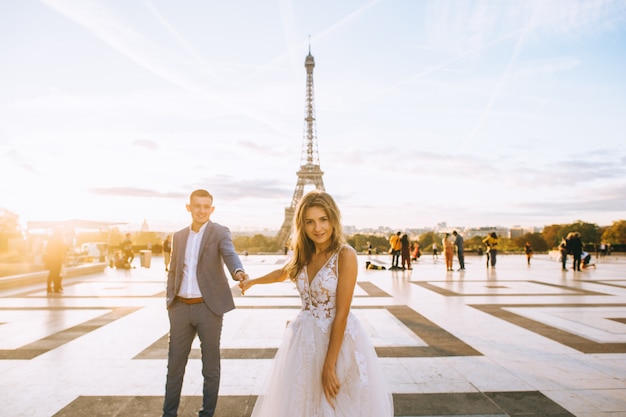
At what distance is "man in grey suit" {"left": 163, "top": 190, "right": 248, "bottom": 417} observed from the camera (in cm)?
301

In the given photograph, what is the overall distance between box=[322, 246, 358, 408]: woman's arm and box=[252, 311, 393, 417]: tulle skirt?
58 mm

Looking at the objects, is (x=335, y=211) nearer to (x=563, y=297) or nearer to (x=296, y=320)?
(x=296, y=320)

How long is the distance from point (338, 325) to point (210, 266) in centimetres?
144

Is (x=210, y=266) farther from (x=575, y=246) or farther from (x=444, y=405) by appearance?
(x=575, y=246)

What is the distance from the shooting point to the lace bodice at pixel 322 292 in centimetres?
206

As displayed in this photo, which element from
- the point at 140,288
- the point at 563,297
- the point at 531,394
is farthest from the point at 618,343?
the point at 140,288

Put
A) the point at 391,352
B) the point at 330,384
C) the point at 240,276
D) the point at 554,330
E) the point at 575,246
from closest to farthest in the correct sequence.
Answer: the point at 330,384, the point at 240,276, the point at 391,352, the point at 554,330, the point at 575,246

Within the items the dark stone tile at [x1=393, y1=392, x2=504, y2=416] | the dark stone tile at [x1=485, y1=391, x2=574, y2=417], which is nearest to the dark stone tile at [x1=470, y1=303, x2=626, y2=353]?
the dark stone tile at [x1=485, y1=391, x2=574, y2=417]

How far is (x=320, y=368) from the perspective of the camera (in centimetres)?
205

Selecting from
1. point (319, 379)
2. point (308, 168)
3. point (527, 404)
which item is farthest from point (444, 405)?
point (308, 168)

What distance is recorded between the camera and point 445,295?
8.93 metres

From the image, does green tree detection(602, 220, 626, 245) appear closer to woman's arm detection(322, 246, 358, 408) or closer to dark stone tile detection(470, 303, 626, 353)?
dark stone tile detection(470, 303, 626, 353)

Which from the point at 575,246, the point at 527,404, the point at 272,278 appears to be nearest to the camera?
the point at 272,278

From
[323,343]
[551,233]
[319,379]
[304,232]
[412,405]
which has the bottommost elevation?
[412,405]
